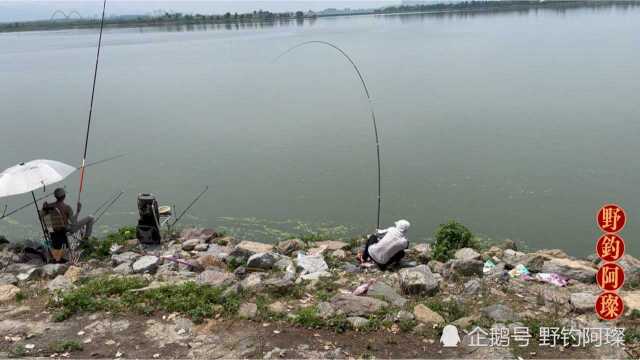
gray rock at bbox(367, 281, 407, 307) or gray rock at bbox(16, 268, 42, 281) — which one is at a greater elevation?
gray rock at bbox(367, 281, 407, 307)

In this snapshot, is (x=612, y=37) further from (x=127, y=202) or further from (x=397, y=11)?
(x=397, y=11)

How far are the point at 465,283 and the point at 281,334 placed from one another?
235cm

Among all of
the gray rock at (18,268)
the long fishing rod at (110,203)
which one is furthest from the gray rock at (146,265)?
the long fishing rod at (110,203)

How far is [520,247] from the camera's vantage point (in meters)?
9.52

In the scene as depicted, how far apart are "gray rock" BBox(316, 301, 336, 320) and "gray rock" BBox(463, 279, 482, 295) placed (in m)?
1.57

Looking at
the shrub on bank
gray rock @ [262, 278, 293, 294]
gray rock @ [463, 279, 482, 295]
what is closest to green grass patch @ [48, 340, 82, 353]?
gray rock @ [262, 278, 293, 294]

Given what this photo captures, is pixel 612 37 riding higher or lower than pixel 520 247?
higher

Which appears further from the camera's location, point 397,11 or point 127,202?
point 397,11

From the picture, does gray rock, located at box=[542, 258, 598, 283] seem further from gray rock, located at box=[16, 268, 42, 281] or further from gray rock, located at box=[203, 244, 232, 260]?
gray rock, located at box=[16, 268, 42, 281]

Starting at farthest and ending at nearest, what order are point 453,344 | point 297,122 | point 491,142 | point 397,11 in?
point 397,11, point 297,122, point 491,142, point 453,344

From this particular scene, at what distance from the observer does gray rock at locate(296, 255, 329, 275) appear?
718 centimetres

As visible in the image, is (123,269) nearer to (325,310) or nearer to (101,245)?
(101,245)

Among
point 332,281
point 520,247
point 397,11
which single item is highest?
point 397,11

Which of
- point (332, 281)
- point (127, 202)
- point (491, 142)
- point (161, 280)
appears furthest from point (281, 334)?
point (491, 142)
